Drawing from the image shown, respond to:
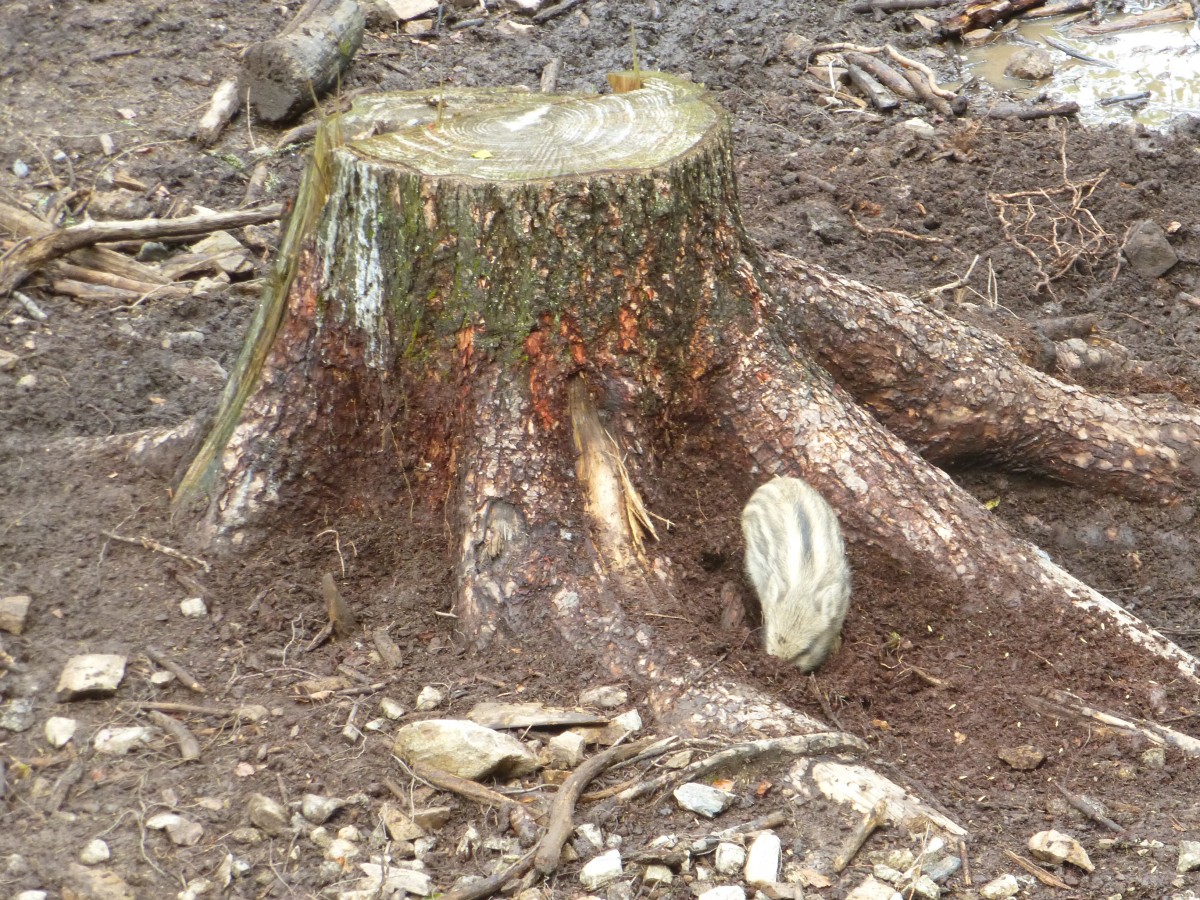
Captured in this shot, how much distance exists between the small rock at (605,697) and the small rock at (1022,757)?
1.01m

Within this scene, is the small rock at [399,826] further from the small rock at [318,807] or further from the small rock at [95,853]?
the small rock at [95,853]

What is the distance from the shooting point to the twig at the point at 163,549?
3.50 m

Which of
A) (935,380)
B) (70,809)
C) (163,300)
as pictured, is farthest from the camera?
(163,300)

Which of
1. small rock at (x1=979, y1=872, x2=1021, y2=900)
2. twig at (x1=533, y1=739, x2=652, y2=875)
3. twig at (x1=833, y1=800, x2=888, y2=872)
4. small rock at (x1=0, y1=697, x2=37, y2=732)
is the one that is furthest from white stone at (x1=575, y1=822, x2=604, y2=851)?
small rock at (x1=0, y1=697, x2=37, y2=732)

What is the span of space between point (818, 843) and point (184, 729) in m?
1.53

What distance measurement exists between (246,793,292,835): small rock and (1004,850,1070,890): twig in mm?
1629

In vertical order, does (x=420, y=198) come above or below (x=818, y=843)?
above

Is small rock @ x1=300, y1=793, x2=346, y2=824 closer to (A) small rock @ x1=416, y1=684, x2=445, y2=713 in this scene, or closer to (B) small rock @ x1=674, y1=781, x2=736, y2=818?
(A) small rock @ x1=416, y1=684, x2=445, y2=713

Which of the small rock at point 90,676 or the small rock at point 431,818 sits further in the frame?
the small rock at point 90,676

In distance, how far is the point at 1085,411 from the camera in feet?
15.0

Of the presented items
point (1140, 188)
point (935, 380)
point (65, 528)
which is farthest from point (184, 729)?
point (1140, 188)

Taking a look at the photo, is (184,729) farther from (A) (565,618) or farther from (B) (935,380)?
(B) (935,380)

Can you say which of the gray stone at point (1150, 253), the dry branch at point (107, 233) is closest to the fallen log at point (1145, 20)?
the gray stone at point (1150, 253)

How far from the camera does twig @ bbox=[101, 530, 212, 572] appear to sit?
3498 millimetres
